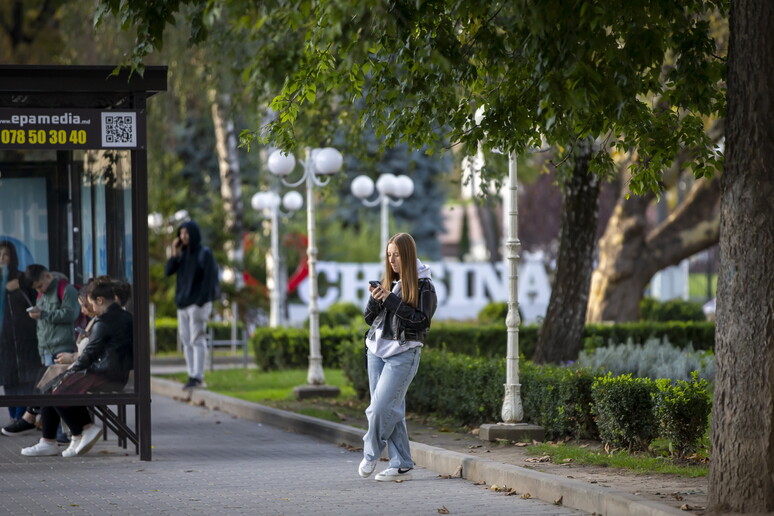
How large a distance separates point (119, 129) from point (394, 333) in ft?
9.81

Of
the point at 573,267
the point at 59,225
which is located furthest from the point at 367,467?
the point at 573,267

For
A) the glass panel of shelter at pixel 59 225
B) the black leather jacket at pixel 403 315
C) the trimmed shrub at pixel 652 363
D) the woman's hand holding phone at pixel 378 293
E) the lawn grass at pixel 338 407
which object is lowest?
the lawn grass at pixel 338 407

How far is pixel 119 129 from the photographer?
1028 centimetres

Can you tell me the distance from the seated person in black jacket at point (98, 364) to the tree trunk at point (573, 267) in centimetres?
552

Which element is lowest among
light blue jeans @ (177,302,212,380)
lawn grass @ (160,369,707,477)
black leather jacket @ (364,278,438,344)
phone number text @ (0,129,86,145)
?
lawn grass @ (160,369,707,477)

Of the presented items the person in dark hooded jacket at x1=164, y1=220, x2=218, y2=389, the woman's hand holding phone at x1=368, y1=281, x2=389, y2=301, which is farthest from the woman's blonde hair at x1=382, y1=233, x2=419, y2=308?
the person in dark hooded jacket at x1=164, y1=220, x2=218, y2=389

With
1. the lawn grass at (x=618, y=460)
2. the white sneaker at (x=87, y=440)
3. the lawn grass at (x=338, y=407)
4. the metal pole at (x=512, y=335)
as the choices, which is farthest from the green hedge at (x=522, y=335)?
the lawn grass at (x=618, y=460)

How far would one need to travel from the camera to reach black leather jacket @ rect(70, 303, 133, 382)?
10.5 m

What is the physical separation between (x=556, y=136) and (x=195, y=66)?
15.3m

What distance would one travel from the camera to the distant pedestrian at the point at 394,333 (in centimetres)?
902

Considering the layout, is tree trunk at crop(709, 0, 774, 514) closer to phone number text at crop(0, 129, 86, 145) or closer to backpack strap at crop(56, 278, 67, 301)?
phone number text at crop(0, 129, 86, 145)

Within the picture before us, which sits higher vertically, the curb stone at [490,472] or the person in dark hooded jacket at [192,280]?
the person in dark hooded jacket at [192,280]

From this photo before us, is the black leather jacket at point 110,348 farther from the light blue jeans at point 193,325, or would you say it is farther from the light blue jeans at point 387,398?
the light blue jeans at point 193,325

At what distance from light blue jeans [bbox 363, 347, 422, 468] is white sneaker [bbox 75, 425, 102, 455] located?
2.83 metres
